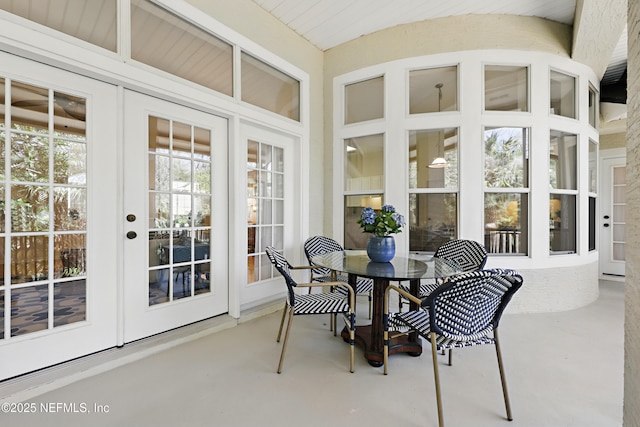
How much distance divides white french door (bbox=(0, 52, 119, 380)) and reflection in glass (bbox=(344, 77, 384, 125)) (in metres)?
2.64

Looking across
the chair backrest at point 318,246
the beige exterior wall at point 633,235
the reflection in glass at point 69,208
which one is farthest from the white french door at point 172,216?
the beige exterior wall at point 633,235

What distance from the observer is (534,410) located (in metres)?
1.74

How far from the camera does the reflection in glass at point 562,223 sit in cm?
347

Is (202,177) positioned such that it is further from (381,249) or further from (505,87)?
(505,87)

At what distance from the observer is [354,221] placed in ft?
13.0

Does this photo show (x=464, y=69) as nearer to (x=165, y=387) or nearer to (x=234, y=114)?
(x=234, y=114)

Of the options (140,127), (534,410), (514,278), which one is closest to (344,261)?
(514,278)

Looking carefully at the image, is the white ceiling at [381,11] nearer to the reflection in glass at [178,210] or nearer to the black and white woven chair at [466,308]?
the reflection in glass at [178,210]

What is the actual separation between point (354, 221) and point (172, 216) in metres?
2.17

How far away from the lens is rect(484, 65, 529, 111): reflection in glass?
3.41 metres

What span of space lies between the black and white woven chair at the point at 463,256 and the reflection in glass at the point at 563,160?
4.94ft

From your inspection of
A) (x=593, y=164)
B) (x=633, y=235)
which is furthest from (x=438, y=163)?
(x=633, y=235)

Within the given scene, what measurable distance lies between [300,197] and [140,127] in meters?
1.87

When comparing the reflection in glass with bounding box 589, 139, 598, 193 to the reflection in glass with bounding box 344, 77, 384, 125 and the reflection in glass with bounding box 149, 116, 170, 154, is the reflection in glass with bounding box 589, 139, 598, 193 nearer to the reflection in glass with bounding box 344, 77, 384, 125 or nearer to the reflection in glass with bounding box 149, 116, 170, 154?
the reflection in glass with bounding box 344, 77, 384, 125
